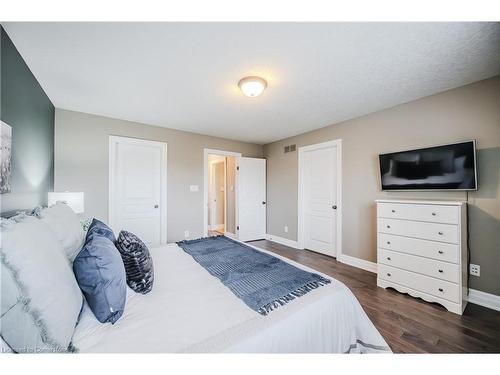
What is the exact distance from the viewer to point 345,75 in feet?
6.46

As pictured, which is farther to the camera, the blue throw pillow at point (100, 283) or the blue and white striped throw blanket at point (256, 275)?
the blue and white striped throw blanket at point (256, 275)

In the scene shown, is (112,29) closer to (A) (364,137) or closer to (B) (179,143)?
(B) (179,143)

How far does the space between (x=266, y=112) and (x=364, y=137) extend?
1533mm

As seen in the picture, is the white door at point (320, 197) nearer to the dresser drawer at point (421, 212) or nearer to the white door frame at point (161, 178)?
the dresser drawer at point (421, 212)

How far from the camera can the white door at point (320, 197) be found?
3488mm

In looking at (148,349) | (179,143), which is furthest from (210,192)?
(148,349)

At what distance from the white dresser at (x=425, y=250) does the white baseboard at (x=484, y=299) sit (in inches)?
6.8

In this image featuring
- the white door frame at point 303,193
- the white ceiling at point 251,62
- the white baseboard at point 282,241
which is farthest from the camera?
the white baseboard at point 282,241

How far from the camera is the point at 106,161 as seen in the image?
3119mm

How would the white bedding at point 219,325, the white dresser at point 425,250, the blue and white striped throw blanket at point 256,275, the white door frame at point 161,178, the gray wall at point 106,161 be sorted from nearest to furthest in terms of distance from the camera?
the white bedding at point 219,325
the blue and white striped throw blanket at point 256,275
the white dresser at point 425,250
the gray wall at point 106,161
the white door frame at point 161,178

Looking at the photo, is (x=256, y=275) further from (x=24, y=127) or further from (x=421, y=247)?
(x=24, y=127)

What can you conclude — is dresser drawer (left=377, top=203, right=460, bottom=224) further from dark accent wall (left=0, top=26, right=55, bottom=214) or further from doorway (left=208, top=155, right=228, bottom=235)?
doorway (left=208, top=155, right=228, bottom=235)

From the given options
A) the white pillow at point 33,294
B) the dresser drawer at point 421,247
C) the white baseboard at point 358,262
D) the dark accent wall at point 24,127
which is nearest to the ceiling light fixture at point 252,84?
the dark accent wall at point 24,127

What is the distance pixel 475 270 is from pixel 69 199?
4.39 m
